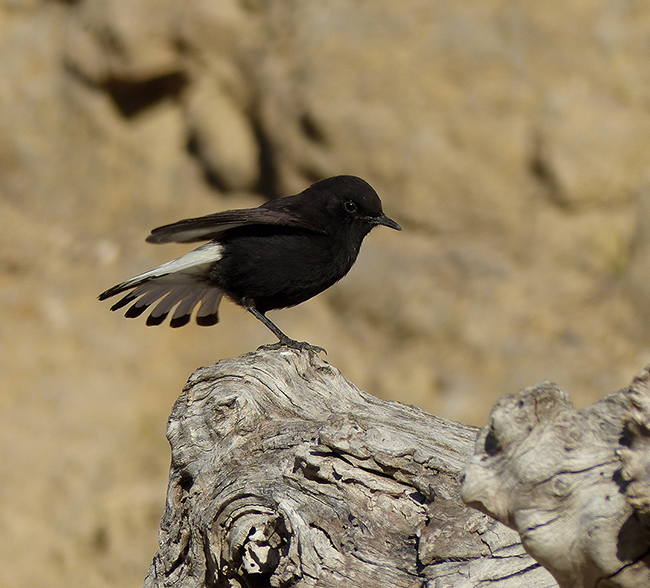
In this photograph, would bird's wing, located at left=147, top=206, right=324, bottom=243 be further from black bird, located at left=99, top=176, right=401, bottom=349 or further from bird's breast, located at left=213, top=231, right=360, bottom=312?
bird's breast, located at left=213, top=231, right=360, bottom=312

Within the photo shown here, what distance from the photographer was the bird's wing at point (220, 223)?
4551 millimetres

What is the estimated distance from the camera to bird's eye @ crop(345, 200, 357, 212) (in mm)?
5387

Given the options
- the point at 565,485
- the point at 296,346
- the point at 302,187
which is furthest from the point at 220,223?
the point at 302,187

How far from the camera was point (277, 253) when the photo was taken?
507 centimetres

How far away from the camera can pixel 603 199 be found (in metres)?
7.88

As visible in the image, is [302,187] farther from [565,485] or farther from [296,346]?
[565,485]

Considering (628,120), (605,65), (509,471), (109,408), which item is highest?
(605,65)

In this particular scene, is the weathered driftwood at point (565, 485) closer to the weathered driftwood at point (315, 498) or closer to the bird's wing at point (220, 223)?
the weathered driftwood at point (315, 498)

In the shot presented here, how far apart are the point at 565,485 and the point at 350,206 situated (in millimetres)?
3409

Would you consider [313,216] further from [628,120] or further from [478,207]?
[628,120]

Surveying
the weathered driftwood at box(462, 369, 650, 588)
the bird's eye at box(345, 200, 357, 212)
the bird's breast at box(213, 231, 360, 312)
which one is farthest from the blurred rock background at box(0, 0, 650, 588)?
the weathered driftwood at box(462, 369, 650, 588)

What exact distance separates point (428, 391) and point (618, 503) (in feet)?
19.6

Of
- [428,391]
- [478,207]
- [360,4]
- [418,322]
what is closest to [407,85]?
[360,4]

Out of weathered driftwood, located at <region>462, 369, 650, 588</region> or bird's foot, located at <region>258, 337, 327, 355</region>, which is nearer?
weathered driftwood, located at <region>462, 369, 650, 588</region>
